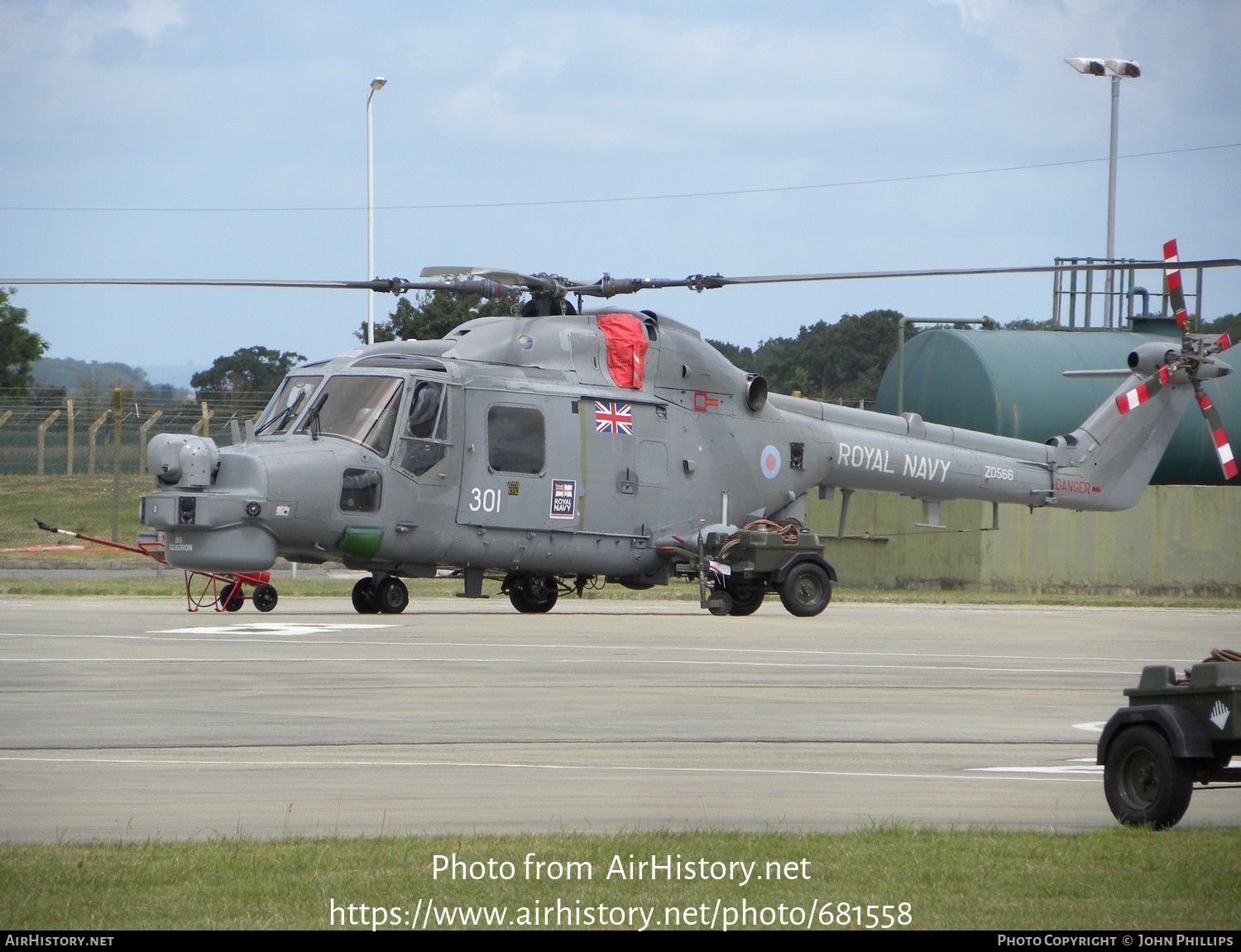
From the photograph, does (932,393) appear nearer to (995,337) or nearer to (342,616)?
(995,337)

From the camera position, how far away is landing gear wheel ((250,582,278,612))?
22.7 metres

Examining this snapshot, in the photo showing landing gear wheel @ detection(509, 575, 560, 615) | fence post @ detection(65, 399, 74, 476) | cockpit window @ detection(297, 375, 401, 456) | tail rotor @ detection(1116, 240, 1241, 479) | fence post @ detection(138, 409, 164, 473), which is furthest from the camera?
fence post @ detection(138, 409, 164, 473)

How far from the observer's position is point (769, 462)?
2466cm

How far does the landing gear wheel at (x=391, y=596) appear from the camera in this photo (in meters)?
22.4

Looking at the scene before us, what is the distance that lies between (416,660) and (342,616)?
6.70 m

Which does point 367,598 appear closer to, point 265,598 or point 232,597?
point 265,598

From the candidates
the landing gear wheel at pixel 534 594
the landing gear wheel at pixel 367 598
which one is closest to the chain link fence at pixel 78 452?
the landing gear wheel at pixel 534 594

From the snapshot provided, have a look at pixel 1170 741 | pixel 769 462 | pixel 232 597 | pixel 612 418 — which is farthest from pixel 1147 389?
pixel 1170 741

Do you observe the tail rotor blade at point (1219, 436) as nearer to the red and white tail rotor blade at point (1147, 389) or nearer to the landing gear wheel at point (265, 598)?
the red and white tail rotor blade at point (1147, 389)

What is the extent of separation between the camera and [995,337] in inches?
1490

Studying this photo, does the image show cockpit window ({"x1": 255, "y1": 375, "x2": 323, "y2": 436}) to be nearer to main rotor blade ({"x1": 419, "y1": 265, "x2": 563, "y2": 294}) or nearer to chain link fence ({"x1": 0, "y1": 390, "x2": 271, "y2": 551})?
main rotor blade ({"x1": 419, "y1": 265, "x2": 563, "y2": 294})

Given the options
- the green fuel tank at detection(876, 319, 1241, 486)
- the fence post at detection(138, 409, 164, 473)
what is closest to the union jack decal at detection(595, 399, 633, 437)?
the green fuel tank at detection(876, 319, 1241, 486)

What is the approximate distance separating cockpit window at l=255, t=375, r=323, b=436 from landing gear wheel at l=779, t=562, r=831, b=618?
24.5 ft
